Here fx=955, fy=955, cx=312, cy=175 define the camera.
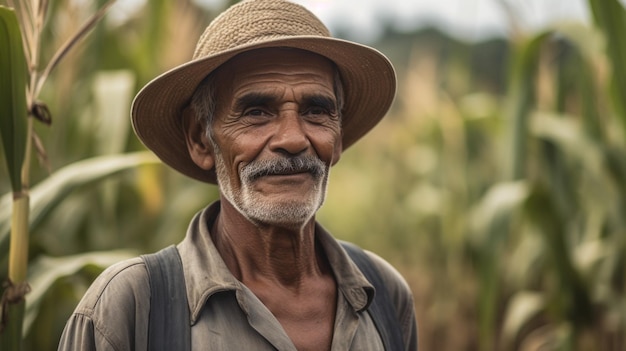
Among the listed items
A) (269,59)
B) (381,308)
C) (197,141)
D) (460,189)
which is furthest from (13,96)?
(460,189)

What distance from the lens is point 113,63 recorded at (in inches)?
159

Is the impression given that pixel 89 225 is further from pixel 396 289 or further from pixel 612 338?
pixel 612 338

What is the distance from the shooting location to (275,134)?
171cm

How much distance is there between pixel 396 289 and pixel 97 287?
2.14 ft

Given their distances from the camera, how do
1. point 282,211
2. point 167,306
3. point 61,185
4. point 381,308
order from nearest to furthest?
point 167,306, point 282,211, point 381,308, point 61,185

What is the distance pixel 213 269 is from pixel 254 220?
129 millimetres

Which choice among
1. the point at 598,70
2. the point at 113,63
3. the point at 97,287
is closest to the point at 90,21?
the point at 97,287

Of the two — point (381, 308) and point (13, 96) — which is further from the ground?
point (13, 96)

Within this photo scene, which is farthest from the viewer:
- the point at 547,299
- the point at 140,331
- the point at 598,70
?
the point at 547,299

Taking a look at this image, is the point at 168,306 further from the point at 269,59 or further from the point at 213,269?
the point at 269,59

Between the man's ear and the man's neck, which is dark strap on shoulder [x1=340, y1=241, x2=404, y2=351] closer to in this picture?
the man's neck

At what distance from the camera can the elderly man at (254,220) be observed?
1.59 m

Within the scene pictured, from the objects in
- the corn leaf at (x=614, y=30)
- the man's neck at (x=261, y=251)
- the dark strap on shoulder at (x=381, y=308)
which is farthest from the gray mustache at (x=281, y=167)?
the corn leaf at (x=614, y=30)

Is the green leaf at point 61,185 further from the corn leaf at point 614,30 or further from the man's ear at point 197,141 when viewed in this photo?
the corn leaf at point 614,30
